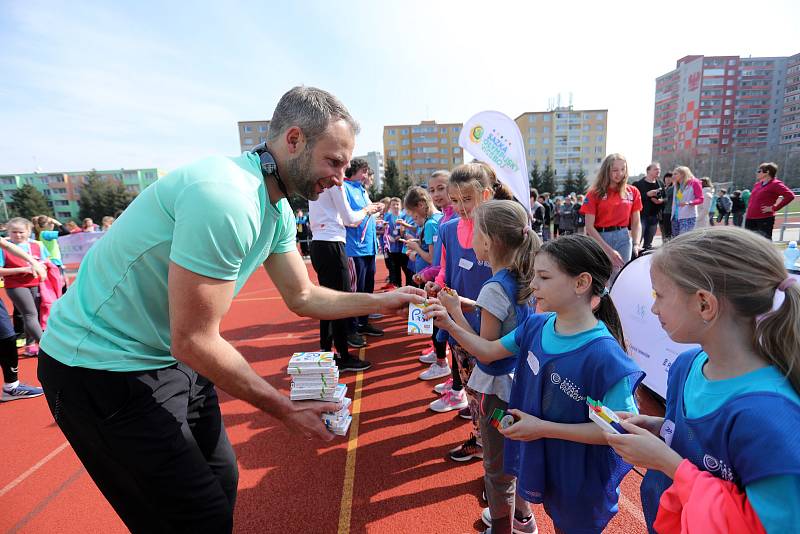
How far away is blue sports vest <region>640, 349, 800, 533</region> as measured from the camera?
0.96 m

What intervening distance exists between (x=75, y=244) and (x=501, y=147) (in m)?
17.3

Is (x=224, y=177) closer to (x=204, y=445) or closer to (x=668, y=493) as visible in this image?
(x=204, y=445)

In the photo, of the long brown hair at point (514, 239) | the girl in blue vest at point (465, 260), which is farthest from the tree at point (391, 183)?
the long brown hair at point (514, 239)

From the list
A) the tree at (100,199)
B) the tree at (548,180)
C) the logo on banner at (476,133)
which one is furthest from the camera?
the tree at (548,180)

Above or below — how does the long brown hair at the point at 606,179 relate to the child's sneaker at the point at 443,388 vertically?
above

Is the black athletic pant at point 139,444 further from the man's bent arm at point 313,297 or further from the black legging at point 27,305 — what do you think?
the black legging at point 27,305

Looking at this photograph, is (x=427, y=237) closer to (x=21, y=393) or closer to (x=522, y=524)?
(x=522, y=524)

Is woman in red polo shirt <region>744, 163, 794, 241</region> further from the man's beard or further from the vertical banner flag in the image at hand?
the man's beard

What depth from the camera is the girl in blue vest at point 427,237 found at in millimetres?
4625

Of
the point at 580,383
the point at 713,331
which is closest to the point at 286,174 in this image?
the point at 580,383

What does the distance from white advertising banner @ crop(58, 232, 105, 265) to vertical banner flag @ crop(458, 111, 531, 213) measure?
1577 cm

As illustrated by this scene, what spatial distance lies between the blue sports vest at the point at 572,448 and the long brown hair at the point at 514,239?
497mm

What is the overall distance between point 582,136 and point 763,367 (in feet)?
286

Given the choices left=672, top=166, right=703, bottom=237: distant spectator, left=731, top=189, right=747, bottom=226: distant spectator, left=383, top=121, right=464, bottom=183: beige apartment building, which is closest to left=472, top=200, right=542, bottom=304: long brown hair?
left=672, top=166, right=703, bottom=237: distant spectator
